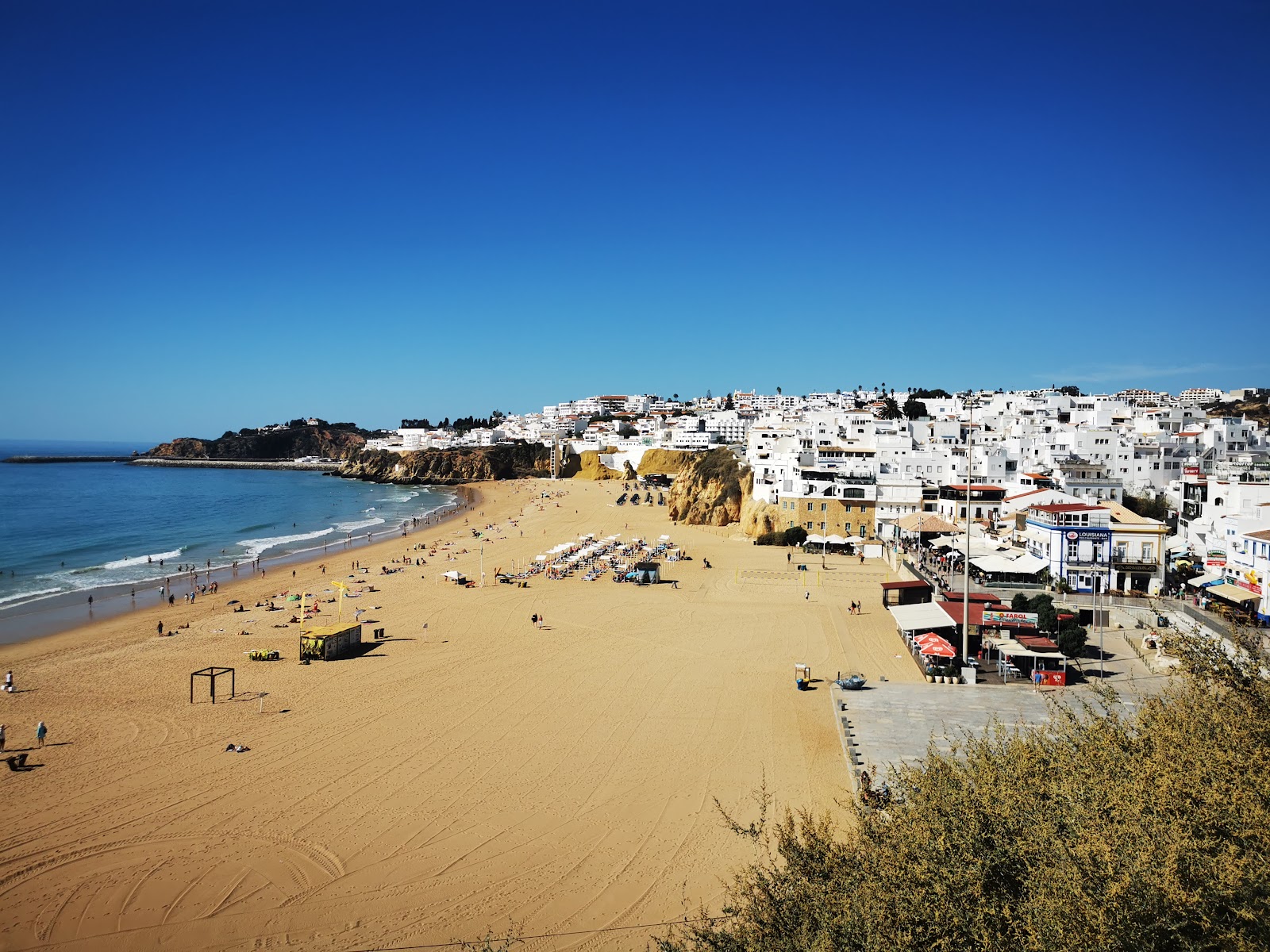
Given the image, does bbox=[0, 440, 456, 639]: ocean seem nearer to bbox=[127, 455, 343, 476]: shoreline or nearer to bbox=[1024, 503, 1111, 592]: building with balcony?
bbox=[127, 455, 343, 476]: shoreline

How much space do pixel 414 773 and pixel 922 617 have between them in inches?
486

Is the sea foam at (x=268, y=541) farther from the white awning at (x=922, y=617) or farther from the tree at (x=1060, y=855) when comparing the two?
the tree at (x=1060, y=855)

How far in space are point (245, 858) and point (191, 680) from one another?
7.82 meters

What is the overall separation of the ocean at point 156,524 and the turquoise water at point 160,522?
0.25ft

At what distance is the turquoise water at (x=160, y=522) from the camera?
34.0 meters

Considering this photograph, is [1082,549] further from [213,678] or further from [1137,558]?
[213,678]

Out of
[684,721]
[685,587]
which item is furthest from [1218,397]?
[684,721]

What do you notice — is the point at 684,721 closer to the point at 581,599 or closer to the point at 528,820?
the point at 528,820

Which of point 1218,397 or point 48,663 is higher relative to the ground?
point 1218,397

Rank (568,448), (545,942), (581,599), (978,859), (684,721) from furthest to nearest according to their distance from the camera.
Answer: (568,448)
(581,599)
(684,721)
(545,942)
(978,859)

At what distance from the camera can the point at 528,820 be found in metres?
11.3

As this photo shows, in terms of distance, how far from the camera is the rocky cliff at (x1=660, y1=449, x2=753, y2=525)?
1870 inches

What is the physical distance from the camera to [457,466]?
102 meters

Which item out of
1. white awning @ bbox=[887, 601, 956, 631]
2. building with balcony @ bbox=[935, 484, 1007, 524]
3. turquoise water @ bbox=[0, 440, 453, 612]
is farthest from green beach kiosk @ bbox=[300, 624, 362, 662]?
building with balcony @ bbox=[935, 484, 1007, 524]
